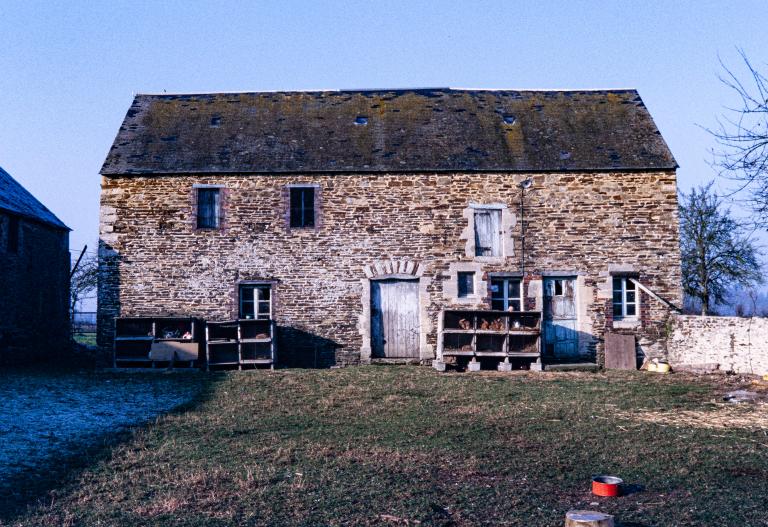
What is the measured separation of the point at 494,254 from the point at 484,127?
3792 mm

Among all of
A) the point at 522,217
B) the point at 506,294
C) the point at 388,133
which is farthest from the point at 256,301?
the point at 522,217

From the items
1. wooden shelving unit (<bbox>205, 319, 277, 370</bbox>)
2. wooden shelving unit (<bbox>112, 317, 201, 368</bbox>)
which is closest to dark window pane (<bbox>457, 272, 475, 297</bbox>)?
wooden shelving unit (<bbox>205, 319, 277, 370</bbox>)

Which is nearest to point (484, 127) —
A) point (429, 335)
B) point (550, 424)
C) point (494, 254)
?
point (494, 254)

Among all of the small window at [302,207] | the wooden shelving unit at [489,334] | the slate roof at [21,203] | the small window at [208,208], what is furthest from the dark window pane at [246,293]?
the slate roof at [21,203]

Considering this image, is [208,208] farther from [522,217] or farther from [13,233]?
[522,217]

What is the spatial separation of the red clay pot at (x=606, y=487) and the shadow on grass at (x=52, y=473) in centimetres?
475

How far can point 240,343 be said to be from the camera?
16.8 metres

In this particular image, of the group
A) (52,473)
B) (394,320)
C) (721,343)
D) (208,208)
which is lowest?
(52,473)

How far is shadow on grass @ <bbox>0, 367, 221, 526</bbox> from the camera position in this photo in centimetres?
616

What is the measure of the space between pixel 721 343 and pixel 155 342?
42.0 feet

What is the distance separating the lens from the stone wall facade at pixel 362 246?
17.8 metres

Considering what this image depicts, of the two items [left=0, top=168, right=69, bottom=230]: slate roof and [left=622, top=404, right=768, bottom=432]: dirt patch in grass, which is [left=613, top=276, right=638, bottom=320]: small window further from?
[left=0, top=168, right=69, bottom=230]: slate roof

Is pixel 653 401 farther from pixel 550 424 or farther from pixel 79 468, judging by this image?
pixel 79 468

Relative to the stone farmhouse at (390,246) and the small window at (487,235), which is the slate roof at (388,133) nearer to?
the stone farmhouse at (390,246)
